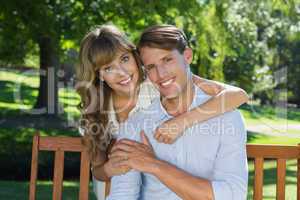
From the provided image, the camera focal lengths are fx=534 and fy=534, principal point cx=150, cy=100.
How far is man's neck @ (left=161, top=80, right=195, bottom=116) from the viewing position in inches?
102

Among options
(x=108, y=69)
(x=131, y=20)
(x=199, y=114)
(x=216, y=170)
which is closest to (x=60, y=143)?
(x=108, y=69)

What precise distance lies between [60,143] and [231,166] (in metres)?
1.21

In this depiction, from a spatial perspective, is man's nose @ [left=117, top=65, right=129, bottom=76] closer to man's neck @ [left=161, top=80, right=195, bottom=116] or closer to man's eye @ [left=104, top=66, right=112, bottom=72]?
man's eye @ [left=104, top=66, right=112, bottom=72]

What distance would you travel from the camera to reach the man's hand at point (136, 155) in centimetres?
236

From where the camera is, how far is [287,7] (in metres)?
8.37

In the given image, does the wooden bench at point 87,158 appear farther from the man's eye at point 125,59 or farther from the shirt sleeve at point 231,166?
the shirt sleeve at point 231,166

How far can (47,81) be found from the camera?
49.6ft

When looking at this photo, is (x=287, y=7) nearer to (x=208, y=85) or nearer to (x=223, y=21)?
(x=223, y=21)

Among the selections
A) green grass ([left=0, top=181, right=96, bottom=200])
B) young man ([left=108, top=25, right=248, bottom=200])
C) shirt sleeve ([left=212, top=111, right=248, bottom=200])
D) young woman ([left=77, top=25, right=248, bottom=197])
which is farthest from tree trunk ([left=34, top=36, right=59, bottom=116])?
shirt sleeve ([left=212, top=111, right=248, bottom=200])

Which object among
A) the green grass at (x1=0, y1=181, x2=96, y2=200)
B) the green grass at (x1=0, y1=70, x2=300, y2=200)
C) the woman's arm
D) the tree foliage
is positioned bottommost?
the green grass at (x1=0, y1=181, x2=96, y2=200)

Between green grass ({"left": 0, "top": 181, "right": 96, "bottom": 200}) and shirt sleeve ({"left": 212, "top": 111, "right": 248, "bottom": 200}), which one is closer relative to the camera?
shirt sleeve ({"left": 212, "top": 111, "right": 248, "bottom": 200})

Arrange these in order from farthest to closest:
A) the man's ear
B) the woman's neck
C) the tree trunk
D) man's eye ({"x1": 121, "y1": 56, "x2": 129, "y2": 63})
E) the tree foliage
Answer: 1. the tree trunk
2. the tree foliage
3. the woman's neck
4. man's eye ({"x1": 121, "y1": 56, "x2": 129, "y2": 63})
5. the man's ear

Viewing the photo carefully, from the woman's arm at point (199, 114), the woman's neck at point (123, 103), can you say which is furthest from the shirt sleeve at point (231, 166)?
the woman's neck at point (123, 103)

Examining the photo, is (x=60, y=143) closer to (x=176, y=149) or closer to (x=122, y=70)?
(x=122, y=70)
